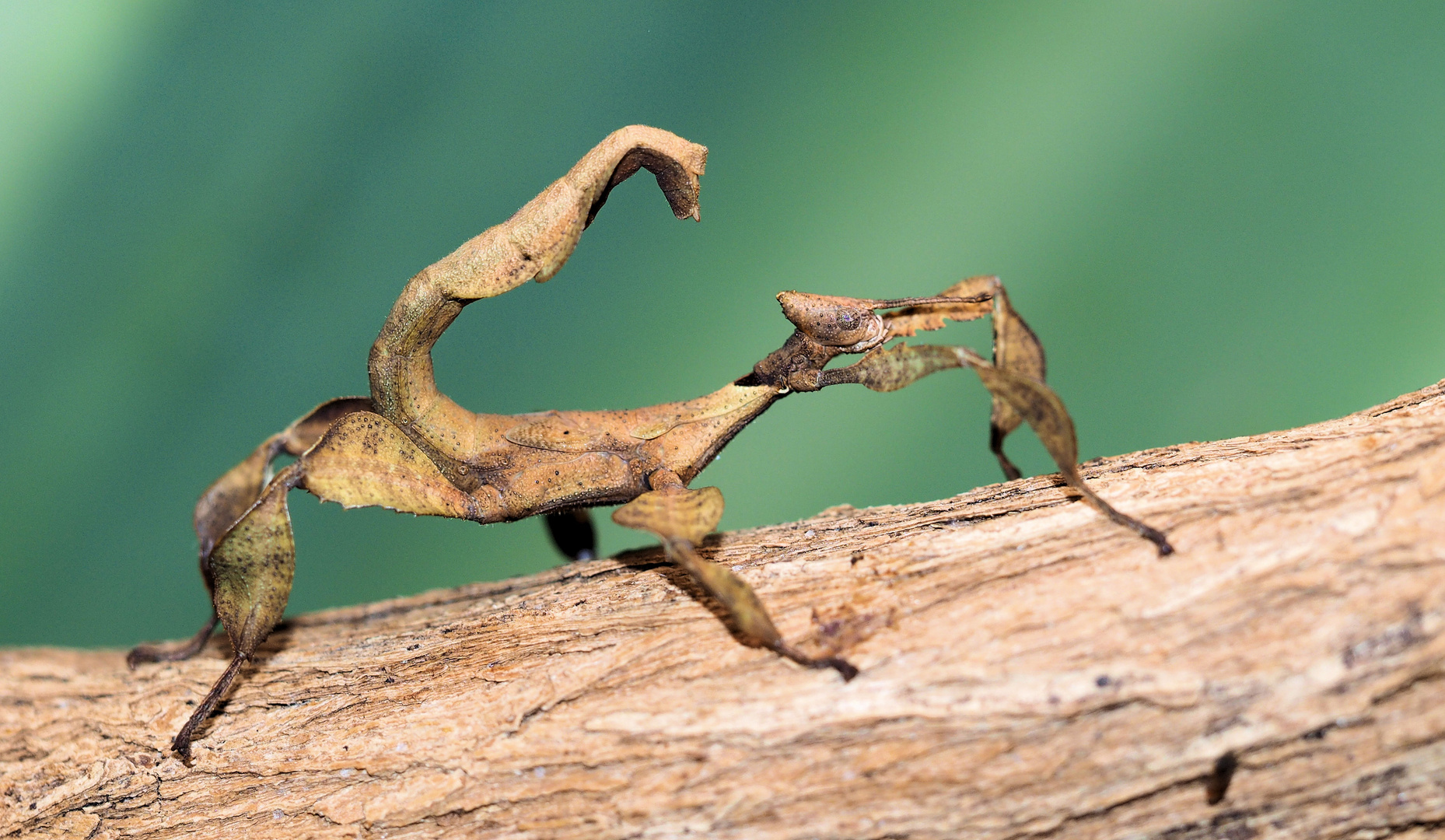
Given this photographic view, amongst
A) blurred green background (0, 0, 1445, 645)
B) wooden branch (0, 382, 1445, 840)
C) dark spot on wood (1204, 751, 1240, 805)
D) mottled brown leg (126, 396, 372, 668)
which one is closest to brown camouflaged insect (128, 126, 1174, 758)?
mottled brown leg (126, 396, 372, 668)

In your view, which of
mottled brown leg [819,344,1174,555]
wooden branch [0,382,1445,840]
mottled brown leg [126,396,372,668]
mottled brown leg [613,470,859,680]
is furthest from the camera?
mottled brown leg [126,396,372,668]

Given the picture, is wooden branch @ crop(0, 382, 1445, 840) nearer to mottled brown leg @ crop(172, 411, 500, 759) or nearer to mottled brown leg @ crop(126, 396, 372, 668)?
mottled brown leg @ crop(172, 411, 500, 759)

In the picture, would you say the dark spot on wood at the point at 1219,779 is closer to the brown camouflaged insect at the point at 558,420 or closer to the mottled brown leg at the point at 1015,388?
the mottled brown leg at the point at 1015,388

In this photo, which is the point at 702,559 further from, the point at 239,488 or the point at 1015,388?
the point at 239,488

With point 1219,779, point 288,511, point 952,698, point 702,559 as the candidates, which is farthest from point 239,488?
point 1219,779

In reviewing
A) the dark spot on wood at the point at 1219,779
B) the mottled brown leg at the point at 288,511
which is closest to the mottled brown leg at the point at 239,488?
the mottled brown leg at the point at 288,511

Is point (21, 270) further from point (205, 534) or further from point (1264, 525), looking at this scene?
point (1264, 525)
